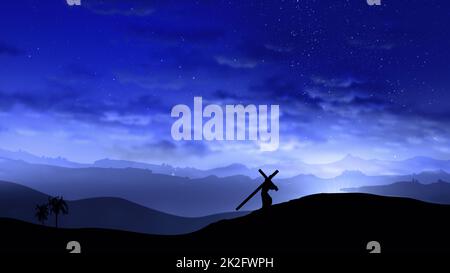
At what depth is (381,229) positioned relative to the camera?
108 feet

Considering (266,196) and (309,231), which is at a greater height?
(266,196)

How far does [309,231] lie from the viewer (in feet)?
109

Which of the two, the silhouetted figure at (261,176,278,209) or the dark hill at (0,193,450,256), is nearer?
the dark hill at (0,193,450,256)

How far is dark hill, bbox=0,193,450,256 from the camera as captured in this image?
97.2 ft

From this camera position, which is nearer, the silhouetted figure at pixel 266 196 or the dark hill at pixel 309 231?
the dark hill at pixel 309 231

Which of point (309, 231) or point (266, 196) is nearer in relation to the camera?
point (266, 196)

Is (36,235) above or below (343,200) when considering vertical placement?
below

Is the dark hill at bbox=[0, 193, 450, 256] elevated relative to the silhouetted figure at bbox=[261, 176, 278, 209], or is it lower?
lower

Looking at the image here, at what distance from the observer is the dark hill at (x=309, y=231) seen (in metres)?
29.6

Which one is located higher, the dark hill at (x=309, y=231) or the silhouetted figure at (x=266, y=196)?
the silhouetted figure at (x=266, y=196)
